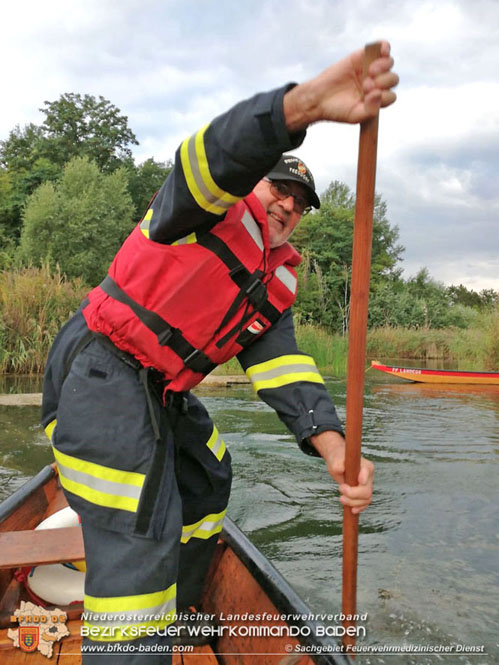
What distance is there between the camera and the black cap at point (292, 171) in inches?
83.2

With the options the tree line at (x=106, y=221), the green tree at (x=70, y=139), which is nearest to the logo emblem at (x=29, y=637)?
the tree line at (x=106, y=221)

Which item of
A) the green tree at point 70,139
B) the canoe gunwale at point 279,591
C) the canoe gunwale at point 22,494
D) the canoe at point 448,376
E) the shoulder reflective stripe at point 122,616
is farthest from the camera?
the green tree at point 70,139

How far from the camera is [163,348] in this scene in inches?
72.7

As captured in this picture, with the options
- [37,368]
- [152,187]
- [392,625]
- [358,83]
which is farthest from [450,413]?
[152,187]

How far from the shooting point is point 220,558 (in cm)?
272

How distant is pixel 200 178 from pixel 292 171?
25.6 inches

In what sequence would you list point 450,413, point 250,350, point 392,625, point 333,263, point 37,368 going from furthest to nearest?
point 333,263 < point 37,368 < point 450,413 < point 392,625 < point 250,350

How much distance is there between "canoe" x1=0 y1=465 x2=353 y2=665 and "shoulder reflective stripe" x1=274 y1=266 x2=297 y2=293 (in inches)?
43.5

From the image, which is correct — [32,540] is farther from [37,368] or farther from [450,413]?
[37,368]

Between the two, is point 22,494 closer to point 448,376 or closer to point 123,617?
point 123,617

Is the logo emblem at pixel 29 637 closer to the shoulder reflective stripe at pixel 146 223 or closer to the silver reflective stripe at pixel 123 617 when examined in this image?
the silver reflective stripe at pixel 123 617

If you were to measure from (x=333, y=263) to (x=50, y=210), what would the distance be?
14157 mm

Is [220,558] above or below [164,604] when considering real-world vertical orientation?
below

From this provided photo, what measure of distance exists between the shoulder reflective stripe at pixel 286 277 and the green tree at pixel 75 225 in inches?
961
